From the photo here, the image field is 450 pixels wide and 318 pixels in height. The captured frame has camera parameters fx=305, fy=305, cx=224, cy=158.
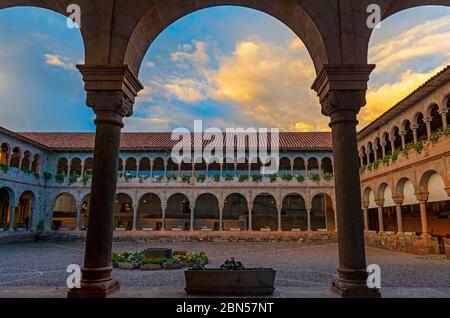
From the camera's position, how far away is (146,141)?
3031 centimetres

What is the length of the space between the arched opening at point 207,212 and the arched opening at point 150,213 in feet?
12.8

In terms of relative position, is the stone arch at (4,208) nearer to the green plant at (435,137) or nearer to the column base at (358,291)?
the column base at (358,291)

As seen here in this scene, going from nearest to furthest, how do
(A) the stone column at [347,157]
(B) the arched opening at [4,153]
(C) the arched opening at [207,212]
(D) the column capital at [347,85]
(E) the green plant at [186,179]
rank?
(A) the stone column at [347,157]
(D) the column capital at [347,85]
(B) the arched opening at [4,153]
(E) the green plant at [186,179]
(C) the arched opening at [207,212]

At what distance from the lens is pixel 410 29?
34.3 feet

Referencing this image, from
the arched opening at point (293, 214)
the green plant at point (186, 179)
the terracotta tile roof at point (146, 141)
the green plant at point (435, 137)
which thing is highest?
the terracotta tile roof at point (146, 141)

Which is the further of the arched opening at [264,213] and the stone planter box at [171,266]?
the arched opening at [264,213]

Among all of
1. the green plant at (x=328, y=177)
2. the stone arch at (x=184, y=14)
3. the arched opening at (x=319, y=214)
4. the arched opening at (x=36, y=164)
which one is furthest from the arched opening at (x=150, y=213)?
the stone arch at (x=184, y=14)

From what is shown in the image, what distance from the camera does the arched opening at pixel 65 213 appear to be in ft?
108

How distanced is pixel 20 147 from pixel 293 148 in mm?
23469

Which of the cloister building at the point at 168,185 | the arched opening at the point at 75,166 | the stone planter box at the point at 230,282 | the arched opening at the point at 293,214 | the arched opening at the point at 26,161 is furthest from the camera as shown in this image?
the arched opening at the point at 293,214

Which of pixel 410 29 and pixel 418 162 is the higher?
pixel 410 29

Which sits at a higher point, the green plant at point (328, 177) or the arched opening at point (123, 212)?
the green plant at point (328, 177)
